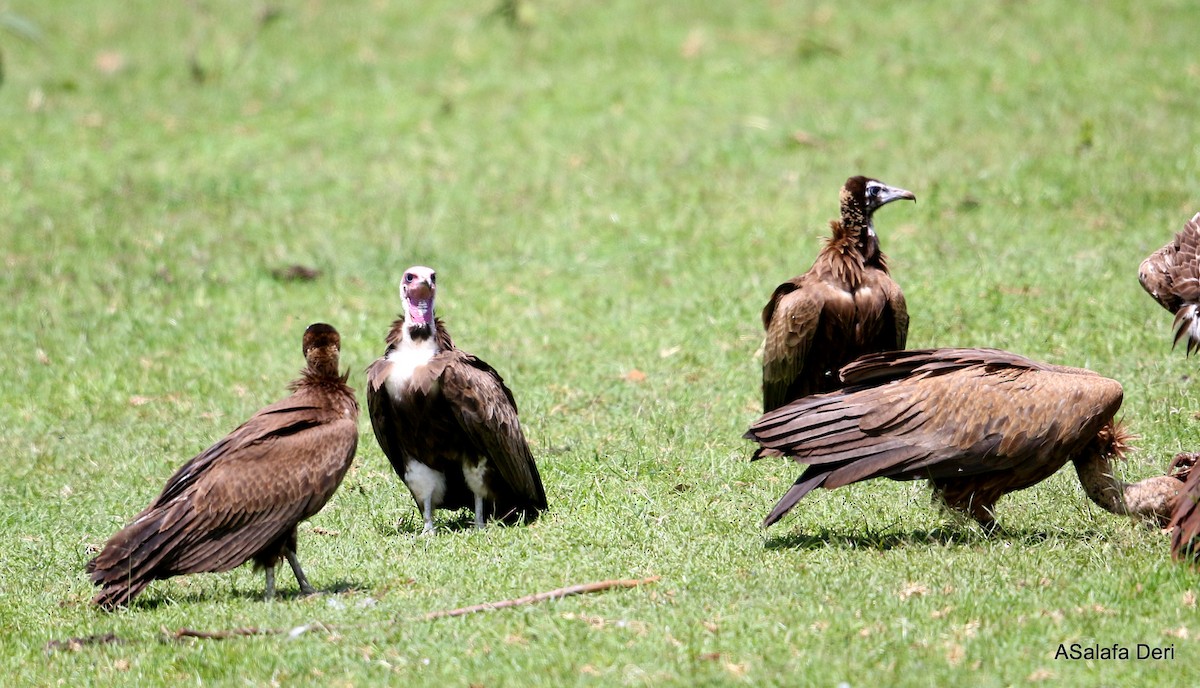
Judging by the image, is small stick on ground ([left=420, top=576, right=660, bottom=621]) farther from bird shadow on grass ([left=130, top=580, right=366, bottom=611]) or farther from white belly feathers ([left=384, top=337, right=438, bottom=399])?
white belly feathers ([left=384, top=337, right=438, bottom=399])

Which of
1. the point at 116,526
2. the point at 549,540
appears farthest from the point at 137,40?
the point at 549,540

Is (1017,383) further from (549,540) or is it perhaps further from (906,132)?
(906,132)

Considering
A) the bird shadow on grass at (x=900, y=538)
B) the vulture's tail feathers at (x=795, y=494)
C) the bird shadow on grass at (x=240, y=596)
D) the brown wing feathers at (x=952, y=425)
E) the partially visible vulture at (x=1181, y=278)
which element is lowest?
the bird shadow on grass at (x=900, y=538)

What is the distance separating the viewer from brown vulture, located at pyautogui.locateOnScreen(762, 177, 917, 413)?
820 cm

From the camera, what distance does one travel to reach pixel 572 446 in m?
8.78

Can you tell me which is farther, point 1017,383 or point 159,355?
point 159,355

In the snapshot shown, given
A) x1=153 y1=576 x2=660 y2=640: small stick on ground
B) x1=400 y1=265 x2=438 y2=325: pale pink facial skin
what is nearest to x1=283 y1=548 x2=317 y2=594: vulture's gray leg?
x1=153 y1=576 x2=660 y2=640: small stick on ground

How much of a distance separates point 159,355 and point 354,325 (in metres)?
1.49

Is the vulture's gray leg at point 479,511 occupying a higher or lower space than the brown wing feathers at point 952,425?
lower

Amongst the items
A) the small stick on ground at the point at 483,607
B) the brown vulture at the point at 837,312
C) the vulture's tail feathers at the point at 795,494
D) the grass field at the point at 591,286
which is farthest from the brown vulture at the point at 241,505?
the brown vulture at the point at 837,312

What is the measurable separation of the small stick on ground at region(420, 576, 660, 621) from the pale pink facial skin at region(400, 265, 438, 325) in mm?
1901

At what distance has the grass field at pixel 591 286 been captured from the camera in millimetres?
5547

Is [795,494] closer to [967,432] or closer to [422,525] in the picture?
[967,432]

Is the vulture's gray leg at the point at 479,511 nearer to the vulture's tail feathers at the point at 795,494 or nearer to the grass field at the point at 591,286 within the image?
the grass field at the point at 591,286
